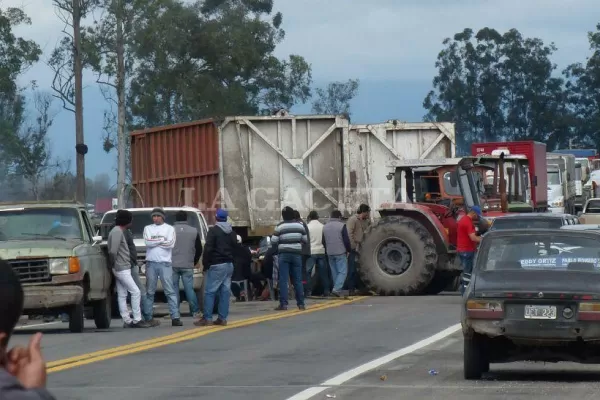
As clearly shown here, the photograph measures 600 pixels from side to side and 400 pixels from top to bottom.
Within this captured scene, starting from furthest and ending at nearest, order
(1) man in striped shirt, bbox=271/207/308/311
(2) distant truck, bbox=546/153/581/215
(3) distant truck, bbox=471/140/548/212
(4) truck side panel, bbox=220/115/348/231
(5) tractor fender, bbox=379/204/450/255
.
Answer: (2) distant truck, bbox=546/153/581/215
(3) distant truck, bbox=471/140/548/212
(4) truck side panel, bbox=220/115/348/231
(5) tractor fender, bbox=379/204/450/255
(1) man in striped shirt, bbox=271/207/308/311

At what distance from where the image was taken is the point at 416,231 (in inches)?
995

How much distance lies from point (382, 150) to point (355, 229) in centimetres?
276

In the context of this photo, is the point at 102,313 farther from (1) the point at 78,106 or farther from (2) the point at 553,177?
(2) the point at 553,177

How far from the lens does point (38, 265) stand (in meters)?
17.7

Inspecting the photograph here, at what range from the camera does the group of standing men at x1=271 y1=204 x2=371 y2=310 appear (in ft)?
72.2

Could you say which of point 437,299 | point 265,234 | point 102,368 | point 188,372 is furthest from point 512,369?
point 265,234

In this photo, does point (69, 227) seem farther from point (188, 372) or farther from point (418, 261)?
point (418, 261)

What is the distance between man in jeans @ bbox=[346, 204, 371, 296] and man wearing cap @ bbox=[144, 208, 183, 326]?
7423 mm

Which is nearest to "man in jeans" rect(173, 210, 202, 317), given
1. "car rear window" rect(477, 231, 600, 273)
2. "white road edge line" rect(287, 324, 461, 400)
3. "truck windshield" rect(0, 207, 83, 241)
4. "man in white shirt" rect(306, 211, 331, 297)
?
"truck windshield" rect(0, 207, 83, 241)

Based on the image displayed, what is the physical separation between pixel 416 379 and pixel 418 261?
13.4 m

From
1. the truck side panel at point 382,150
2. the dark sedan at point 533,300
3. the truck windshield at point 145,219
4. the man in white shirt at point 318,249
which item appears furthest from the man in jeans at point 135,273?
the truck side panel at point 382,150

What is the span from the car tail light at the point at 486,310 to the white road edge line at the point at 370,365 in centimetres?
131

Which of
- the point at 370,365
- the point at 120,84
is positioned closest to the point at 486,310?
the point at 370,365

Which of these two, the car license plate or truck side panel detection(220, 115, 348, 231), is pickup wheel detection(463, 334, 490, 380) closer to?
the car license plate
